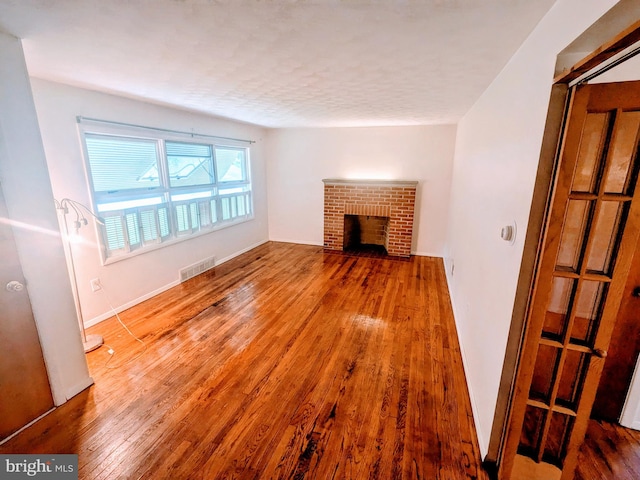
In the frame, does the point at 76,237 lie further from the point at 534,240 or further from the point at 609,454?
the point at 609,454

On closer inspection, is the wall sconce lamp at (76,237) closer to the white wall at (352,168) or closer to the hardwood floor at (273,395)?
the hardwood floor at (273,395)

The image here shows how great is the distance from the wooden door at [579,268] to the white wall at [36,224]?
2713mm

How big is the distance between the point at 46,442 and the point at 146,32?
94.1 inches

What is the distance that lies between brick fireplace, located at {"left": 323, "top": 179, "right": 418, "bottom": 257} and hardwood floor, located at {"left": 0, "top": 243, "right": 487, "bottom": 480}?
1.83m

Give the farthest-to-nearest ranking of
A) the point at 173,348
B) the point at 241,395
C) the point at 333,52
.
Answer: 1. the point at 173,348
2. the point at 241,395
3. the point at 333,52

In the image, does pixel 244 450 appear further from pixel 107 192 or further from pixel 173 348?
pixel 107 192

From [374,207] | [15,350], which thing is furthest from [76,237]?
[374,207]

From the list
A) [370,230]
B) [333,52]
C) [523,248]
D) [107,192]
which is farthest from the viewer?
[370,230]

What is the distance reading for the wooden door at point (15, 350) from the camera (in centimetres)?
165

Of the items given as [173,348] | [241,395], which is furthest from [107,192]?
[241,395]

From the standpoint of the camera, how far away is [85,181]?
Answer: 2736mm

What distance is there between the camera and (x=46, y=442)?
1682mm

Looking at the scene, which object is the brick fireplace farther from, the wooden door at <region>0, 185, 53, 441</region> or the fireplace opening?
the wooden door at <region>0, 185, 53, 441</region>

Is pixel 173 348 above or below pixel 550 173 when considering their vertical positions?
below
